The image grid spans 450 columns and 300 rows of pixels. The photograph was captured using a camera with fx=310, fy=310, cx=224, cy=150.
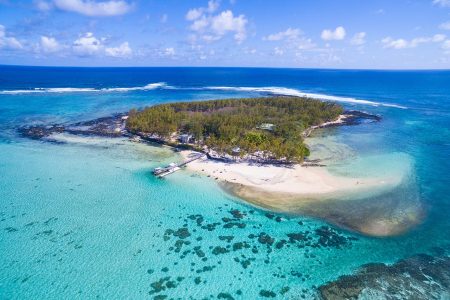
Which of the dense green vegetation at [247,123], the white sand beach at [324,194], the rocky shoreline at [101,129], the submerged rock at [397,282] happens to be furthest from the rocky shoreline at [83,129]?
the submerged rock at [397,282]

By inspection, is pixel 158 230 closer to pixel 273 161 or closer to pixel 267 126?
pixel 273 161

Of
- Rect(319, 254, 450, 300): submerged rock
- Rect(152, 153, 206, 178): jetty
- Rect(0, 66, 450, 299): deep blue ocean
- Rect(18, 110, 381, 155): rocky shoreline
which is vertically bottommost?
Rect(319, 254, 450, 300): submerged rock

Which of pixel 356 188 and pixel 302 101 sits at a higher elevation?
pixel 302 101

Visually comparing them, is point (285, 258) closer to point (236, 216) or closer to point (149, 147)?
point (236, 216)

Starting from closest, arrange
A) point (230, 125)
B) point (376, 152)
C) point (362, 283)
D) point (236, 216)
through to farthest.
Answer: point (362, 283)
point (236, 216)
point (376, 152)
point (230, 125)

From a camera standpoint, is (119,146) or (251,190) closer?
(251,190)

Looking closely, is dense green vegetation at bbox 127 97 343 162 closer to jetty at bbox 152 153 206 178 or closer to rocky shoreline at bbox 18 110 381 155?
rocky shoreline at bbox 18 110 381 155

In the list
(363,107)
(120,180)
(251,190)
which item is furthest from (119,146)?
(363,107)

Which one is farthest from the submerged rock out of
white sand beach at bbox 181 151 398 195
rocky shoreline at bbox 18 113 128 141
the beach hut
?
rocky shoreline at bbox 18 113 128 141

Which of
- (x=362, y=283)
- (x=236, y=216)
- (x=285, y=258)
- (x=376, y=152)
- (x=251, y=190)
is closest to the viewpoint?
(x=362, y=283)
